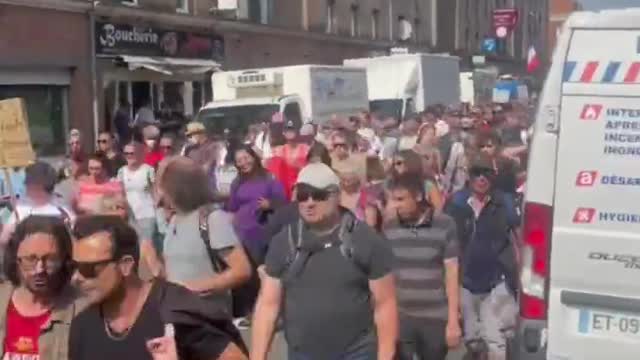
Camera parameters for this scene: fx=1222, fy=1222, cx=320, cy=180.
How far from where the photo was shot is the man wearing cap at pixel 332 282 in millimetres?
5285

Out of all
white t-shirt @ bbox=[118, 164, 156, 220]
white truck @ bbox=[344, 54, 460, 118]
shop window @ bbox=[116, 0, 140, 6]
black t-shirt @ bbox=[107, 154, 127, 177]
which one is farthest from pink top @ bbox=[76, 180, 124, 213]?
white truck @ bbox=[344, 54, 460, 118]

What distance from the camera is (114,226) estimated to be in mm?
4078

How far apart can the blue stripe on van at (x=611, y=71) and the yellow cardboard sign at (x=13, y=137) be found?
648 centimetres

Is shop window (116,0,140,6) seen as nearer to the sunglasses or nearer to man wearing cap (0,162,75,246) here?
man wearing cap (0,162,75,246)

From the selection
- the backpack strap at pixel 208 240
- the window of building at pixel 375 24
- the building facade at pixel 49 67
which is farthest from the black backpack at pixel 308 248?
the window of building at pixel 375 24

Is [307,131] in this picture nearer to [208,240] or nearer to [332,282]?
[208,240]

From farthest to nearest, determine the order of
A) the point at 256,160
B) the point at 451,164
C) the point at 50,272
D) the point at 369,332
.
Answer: the point at 451,164
the point at 256,160
the point at 369,332
the point at 50,272

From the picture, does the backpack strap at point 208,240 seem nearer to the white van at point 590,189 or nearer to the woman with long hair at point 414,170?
the woman with long hair at point 414,170

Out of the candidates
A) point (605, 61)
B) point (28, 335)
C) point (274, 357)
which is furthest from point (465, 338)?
point (28, 335)

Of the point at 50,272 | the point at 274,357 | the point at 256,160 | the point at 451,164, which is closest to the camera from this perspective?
the point at 50,272

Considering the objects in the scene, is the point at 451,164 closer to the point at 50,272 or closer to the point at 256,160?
the point at 256,160

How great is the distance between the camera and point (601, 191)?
5.38 metres

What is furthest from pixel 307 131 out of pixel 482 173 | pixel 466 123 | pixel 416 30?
pixel 416 30

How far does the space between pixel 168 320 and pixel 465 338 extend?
3984 mm
